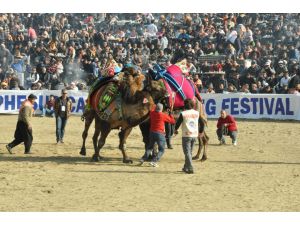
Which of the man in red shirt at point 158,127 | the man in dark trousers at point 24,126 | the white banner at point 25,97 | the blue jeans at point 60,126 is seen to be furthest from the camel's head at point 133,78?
the white banner at point 25,97

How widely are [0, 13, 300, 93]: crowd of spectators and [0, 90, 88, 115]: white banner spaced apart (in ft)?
2.33

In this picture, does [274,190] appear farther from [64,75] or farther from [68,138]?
[64,75]

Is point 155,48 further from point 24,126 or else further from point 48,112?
point 24,126

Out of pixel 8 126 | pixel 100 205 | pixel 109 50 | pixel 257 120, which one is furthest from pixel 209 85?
pixel 100 205

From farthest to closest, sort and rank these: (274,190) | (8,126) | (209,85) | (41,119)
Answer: (209,85)
(41,119)
(8,126)
(274,190)

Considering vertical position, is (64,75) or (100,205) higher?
(64,75)

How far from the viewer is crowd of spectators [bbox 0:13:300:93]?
104 feet

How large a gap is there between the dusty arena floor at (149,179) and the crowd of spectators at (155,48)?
825 centimetres

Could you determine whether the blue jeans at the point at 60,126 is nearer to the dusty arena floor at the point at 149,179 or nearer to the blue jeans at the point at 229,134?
the dusty arena floor at the point at 149,179

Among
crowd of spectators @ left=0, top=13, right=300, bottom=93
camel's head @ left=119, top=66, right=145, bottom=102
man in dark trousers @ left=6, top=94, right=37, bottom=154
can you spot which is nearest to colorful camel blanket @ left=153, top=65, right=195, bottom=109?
camel's head @ left=119, top=66, right=145, bottom=102

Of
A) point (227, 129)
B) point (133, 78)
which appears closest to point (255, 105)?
point (227, 129)

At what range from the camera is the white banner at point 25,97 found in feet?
98.9

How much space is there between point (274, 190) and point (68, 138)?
9.79 metres

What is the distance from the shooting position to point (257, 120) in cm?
2891
